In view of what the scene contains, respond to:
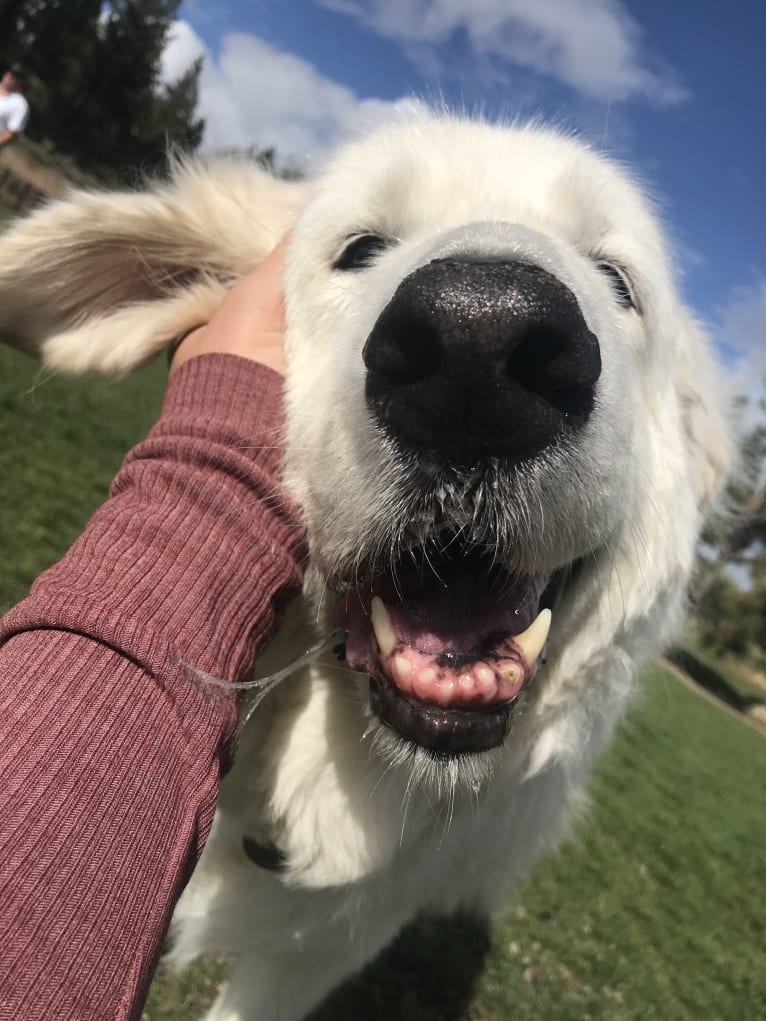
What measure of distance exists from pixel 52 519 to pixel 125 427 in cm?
318

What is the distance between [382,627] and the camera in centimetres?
154

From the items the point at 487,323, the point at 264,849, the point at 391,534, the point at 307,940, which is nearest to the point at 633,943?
the point at 307,940

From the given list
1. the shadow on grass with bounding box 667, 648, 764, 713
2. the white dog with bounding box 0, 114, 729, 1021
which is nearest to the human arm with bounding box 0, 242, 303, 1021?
the white dog with bounding box 0, 114, 729, 1021

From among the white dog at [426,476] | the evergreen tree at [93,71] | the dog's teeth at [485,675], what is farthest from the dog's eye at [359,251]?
the evergreen tree at [93,71]

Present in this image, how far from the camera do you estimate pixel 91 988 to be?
0.98 m

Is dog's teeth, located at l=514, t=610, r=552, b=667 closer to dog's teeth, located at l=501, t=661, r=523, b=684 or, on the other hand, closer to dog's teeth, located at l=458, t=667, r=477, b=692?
dog's teeth, located at l=501, t=661, r=523, b=684

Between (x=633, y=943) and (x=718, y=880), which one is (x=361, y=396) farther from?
(x=718, y=880)

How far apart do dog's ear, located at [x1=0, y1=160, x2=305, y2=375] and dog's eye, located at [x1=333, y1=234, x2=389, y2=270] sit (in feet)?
1.24

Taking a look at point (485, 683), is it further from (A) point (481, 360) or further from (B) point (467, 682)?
(A) point (481, 360)

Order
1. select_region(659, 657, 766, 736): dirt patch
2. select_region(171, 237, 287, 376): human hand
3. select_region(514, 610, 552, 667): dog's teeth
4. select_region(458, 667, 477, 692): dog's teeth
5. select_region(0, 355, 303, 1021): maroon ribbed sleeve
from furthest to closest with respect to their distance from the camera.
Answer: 1. select_region(659, 657, 766, 736): dirt patch
2. select_region(171, 237, 287, 376): human hand
3. select_region(514, 610, 552, 667): dog's teeth
4. select_region(458, 667, 477, 692): dog's teeth
5. select_region(0, 355, 303, 1021): maroon ribbed sleeve

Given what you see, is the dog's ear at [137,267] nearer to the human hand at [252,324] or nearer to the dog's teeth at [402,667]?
the human hand at [252,324]

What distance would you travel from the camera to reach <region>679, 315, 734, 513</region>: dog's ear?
95.3 inches

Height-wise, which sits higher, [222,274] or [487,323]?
[487,323]

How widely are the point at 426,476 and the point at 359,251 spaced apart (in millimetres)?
993
